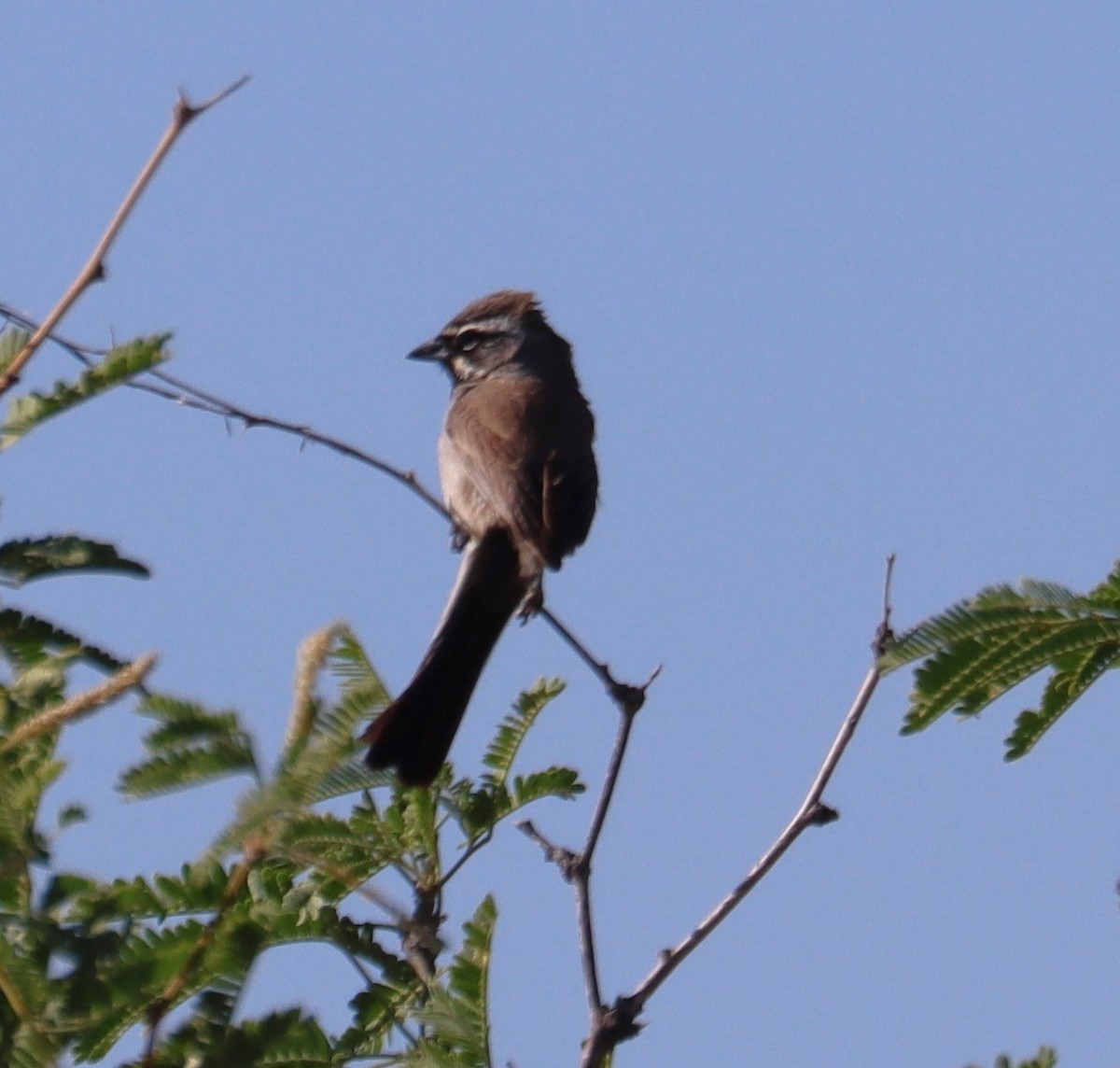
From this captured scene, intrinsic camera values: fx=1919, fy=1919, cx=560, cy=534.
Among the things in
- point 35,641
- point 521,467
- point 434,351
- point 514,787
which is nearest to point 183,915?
point 35,641

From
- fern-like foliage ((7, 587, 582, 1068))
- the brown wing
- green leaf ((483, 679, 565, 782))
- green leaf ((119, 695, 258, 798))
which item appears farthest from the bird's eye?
green leaf ((119, 695, 258, 798))

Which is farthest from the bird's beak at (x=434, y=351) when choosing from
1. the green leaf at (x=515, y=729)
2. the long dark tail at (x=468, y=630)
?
the green leaf at (x=515, y=729)

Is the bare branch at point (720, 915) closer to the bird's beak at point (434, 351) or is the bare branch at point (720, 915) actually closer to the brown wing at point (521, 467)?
the brown wing at point (521, 467)

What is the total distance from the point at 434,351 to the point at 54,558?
5348mm

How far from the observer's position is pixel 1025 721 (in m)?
3.89

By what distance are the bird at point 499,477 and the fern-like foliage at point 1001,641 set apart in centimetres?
141

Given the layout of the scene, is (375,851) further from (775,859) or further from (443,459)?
(443,459)

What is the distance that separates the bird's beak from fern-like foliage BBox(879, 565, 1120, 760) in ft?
14.9

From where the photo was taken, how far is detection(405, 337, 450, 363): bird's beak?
8008 millimetres

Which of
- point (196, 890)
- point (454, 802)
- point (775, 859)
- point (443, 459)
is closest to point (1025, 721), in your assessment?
point (775, 859)

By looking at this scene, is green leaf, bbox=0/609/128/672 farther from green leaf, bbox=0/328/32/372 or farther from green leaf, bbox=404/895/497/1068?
green leaf, bbox=404/895/497/1068

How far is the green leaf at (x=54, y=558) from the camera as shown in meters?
2.71

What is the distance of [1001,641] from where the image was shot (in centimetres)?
372

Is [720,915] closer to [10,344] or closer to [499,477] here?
[10,344]
